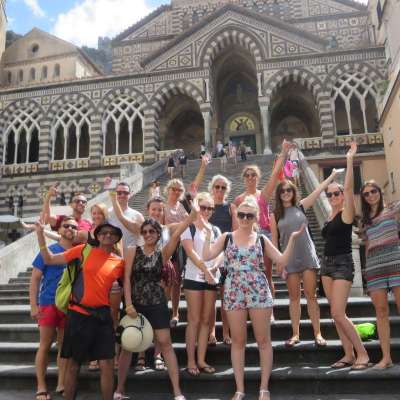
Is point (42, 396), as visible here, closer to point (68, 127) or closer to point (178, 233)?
point (178, 233)

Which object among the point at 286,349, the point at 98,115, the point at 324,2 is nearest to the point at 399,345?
the point at 286,349

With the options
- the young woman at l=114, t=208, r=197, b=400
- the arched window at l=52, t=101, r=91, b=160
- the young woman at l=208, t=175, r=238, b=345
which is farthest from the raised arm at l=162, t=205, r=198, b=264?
the arched window at l=52, t=101, r=91, b=160

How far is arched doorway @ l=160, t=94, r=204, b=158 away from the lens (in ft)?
91.3

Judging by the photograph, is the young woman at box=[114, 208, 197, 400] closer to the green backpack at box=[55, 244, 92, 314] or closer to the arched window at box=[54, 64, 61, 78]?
the green backpack at box=[55, 244, 92, 314]

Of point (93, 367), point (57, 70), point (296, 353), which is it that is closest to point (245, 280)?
point (296, 353)

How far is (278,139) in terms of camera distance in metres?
29.1

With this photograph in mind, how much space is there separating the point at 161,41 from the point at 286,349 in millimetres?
34757

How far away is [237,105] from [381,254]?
85.2ft

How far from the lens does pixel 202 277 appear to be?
4727 mm

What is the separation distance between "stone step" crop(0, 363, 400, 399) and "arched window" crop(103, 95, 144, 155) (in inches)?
864

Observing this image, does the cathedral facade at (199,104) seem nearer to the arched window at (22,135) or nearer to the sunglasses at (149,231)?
the arched window at (22,135)

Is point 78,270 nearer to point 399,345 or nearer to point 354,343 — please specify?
point 354,343

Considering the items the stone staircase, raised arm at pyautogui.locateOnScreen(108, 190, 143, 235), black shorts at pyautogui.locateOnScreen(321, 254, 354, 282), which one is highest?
raised arm at pyautogui.locateOnScreen(108, 190, 143, 235)

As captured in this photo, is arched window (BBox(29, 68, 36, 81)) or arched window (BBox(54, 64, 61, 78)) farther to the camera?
arched window (BBox(29, 68, 36, 81))
